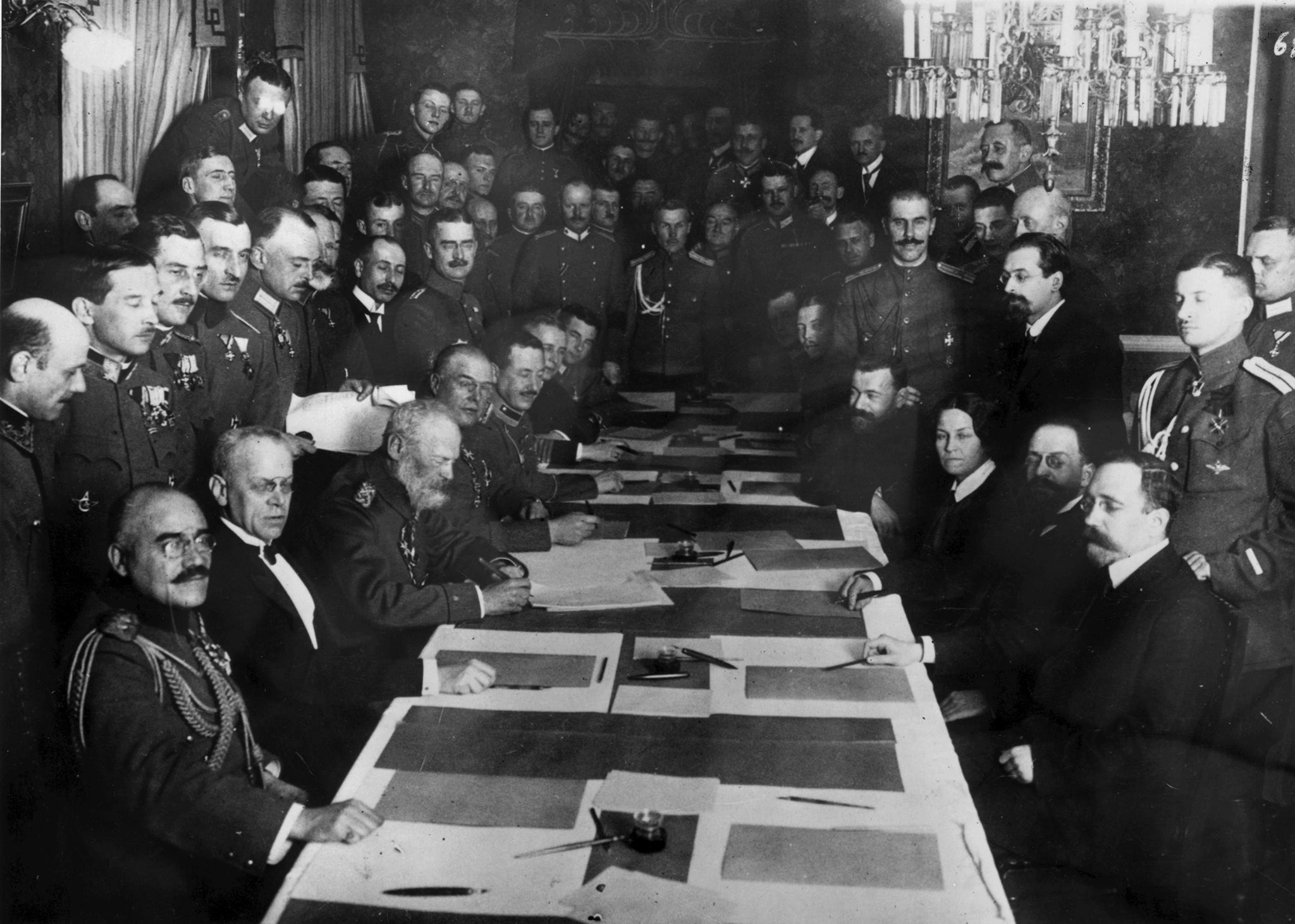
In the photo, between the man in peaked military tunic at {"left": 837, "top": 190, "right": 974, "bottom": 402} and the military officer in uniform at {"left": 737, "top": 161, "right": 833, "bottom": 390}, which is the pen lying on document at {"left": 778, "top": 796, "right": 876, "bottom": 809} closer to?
the man in peaked military tunic at {"left": 837, "top": 190, "right": 974, "bottom": 402}

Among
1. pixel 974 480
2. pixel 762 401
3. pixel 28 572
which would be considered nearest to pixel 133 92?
pixel 28 572

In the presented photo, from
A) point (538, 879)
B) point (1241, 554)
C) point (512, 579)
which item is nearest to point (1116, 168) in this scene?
point (1241, 554)

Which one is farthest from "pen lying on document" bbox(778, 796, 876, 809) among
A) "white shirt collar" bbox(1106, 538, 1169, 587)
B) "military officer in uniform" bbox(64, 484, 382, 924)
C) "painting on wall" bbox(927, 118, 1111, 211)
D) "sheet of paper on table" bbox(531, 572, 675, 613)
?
"painting on wall" bbox(927, 118, 1111, 211)

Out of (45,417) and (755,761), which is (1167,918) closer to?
(755,761)

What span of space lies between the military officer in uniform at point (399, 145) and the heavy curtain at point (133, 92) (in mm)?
1404

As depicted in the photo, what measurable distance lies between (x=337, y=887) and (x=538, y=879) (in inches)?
12.8

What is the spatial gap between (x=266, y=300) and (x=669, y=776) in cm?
237

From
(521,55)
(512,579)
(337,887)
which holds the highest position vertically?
(521,55)

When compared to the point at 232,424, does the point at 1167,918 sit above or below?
below

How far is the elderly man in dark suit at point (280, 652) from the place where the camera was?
8.45 ft

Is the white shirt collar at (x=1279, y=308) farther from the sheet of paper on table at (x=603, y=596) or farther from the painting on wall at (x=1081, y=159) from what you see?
the sheet of paper on table at (x=603, y=596)

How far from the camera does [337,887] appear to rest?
6.18 ft

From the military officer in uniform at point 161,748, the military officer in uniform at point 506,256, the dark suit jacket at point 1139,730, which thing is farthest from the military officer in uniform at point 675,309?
the military officer in uniform at point 161,748

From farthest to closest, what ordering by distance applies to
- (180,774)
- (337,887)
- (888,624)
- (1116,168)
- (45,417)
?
1. (1116,168)
2. (888,624)
3. (45,417)
4. (180,774)
5. (337,887)
